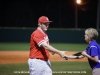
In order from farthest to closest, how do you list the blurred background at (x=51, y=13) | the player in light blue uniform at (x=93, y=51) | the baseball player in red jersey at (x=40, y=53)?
the blurred background at (x=51, y=13) → the baseball player in red jersey at (x=40, y=53) → the player in light blue uniform at (x=93, y=51)

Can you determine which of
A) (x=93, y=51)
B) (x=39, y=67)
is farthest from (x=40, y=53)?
(x=93, y=51)

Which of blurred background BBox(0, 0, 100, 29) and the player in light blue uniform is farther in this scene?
blurred background BBox(0, 0, 100, 29)

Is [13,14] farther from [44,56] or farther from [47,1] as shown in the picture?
[44,56]

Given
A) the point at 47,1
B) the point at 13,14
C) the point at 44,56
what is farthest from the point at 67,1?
the point at 44,56

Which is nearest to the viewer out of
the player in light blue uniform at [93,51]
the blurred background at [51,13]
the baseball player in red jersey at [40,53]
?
the player in light blue uniform at [93,51]

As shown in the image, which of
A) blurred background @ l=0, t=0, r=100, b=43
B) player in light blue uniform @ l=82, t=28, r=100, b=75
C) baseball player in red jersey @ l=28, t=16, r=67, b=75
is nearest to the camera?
player in light blue uniform @ l=82, t=28, r=100, b=75

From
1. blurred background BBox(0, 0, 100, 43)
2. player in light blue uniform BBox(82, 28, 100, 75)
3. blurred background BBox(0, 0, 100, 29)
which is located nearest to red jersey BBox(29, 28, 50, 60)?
player in light blue uniform BBox(82, 28, 100, 75)

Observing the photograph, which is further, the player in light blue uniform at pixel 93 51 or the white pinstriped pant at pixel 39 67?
the white pinstriped pant at pixel 39 67

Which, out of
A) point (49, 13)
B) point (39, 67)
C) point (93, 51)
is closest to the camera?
point (93, 51)

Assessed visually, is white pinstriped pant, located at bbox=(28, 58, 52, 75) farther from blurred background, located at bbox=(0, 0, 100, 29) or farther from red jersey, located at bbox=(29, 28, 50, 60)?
blurred background, located at bbox=(0, 0, 100, 29)

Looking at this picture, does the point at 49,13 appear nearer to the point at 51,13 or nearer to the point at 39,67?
the point at 51,13

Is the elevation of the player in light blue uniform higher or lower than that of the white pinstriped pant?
higher

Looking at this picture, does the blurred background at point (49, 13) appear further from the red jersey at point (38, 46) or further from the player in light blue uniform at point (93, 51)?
the player in light blue uniform at point (93, 51)

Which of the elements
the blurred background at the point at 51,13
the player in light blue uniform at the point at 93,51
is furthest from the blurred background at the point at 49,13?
the player in light blue uniform at the point at 93,51
